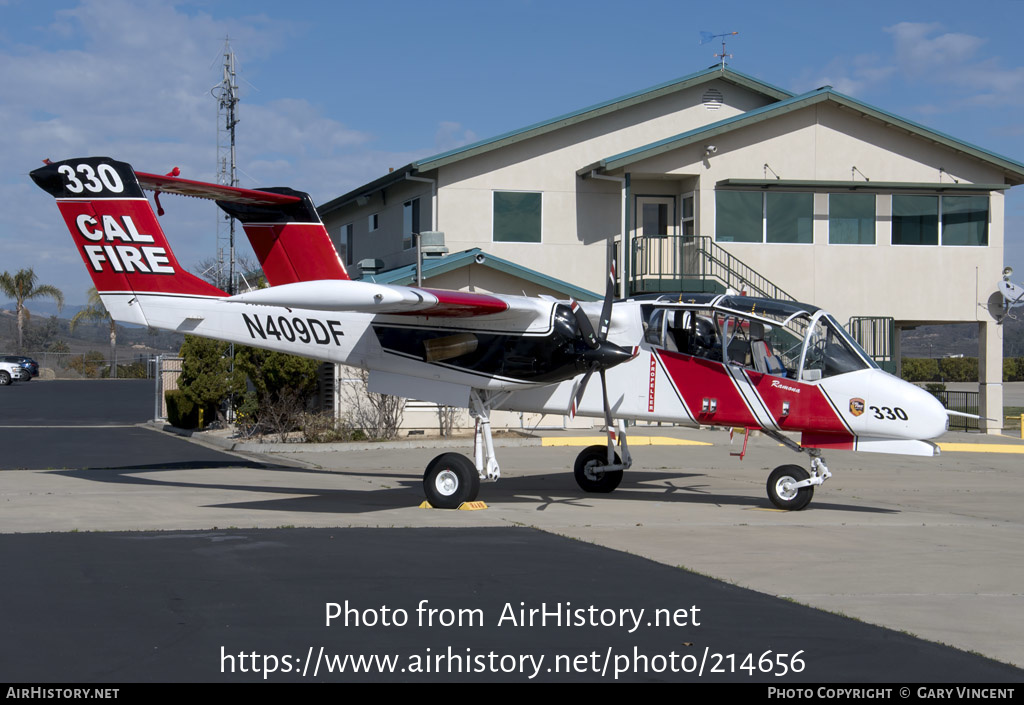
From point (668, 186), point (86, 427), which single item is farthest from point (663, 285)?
point (86, 427)

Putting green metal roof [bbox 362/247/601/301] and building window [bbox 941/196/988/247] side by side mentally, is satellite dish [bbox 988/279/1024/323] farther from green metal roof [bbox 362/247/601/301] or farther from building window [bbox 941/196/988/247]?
green metal roof [bbox 362/247/601/301]

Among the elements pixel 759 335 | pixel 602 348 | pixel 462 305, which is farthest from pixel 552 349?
pixel 759 335

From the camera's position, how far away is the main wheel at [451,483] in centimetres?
1377

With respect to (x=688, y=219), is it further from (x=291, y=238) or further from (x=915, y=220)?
(x=291, y=238)

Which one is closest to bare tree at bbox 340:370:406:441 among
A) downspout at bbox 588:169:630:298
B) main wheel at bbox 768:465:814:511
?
downspout at bbox 588:169:630:298

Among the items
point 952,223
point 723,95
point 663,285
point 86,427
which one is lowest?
point 86,427

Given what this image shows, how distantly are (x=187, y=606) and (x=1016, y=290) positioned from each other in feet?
89.2

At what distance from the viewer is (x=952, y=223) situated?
29281mm

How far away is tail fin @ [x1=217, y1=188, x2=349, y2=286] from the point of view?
1633 cm

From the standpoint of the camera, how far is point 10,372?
202ft

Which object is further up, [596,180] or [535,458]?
[596,180]

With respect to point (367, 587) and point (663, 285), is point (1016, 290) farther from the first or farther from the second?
point (367, 587)

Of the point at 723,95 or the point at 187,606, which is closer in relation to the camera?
the point at 187,606
